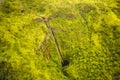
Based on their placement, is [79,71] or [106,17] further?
[106,17]

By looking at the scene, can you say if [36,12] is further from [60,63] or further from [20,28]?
[60,63]

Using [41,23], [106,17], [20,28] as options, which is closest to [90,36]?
[106,17]

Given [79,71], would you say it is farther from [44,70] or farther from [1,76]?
[1,76]

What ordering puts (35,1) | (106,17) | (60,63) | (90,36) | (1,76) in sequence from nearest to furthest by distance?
(1,76) < (60,63) < (90,36) < (106,17) < (35,1)

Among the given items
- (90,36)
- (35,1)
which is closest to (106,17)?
(90,36)

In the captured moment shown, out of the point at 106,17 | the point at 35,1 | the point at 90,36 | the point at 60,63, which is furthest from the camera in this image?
the point at 35,1

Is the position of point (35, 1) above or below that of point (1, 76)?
above
